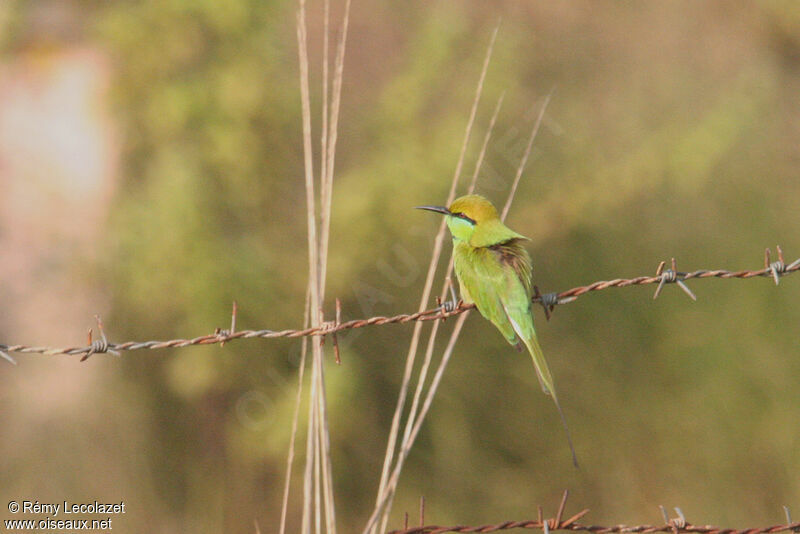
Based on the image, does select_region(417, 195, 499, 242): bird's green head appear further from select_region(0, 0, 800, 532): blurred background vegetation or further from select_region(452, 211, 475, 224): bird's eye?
select_region(0, 0, 800, 532): blurred background vegetation

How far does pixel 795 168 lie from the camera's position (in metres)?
5.80

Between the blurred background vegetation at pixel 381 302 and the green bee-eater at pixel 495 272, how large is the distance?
1.96m

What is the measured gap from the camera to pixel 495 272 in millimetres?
2701

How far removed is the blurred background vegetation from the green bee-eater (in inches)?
77.3

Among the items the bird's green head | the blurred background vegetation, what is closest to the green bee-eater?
the bird's green head

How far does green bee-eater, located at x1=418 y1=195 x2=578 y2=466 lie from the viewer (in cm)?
263

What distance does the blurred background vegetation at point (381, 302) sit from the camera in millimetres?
4844

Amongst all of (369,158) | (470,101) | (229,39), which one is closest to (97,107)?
(229,39)

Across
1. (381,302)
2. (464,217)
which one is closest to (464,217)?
(464,217)

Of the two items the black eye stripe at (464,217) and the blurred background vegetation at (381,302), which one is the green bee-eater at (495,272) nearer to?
the black eye stripe at (464,217)

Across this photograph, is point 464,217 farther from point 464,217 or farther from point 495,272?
point 495,272

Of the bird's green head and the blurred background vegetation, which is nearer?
the bird's green head

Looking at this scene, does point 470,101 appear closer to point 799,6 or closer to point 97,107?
point 97,107

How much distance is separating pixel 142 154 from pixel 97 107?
37 centimetres
